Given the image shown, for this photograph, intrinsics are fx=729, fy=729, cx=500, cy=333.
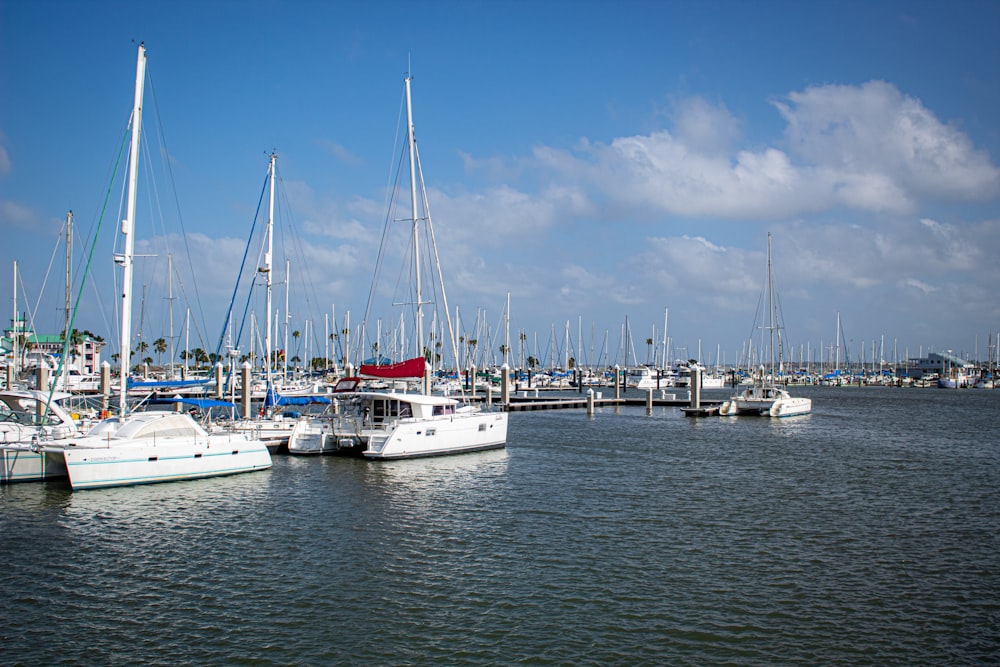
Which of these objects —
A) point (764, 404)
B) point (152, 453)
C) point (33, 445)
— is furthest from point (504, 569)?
point (764, 404)

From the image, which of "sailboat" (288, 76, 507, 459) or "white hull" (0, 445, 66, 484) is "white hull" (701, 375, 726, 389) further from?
"white hull" (0, 445, 66, 484)

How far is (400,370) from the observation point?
36625 mm

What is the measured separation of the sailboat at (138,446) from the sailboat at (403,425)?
5230 millimetres

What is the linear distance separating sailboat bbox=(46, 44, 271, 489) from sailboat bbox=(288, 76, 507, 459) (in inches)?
206

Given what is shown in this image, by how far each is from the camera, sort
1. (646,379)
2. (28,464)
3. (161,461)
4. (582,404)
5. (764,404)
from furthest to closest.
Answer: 1. (646,379)
2. (582,404)
3. (764,404)
4. (161,461)
5. (28,464)

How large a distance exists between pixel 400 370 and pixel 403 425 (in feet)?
16.3

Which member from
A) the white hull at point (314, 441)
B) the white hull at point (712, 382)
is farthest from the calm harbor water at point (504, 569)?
the white hull at point (712, 382)

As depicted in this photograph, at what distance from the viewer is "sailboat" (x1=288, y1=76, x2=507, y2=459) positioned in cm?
3253

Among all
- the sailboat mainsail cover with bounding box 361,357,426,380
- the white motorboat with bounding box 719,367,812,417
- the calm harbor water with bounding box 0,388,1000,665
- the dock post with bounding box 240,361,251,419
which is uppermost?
the sailboat mainsail cover with bounding box 361,357,426,380

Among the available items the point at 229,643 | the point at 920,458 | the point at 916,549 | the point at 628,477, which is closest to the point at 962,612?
the point at 916,549

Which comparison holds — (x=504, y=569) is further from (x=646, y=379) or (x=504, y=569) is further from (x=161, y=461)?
(x=646, y=379)

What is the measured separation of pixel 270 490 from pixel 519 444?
1882cm

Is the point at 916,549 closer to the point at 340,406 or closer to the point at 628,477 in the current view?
the point at 628,477

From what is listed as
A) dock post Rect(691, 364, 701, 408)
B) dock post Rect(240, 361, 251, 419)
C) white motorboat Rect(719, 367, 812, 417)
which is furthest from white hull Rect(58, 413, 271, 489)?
dock post Rect(691, 364, 701, 408)
